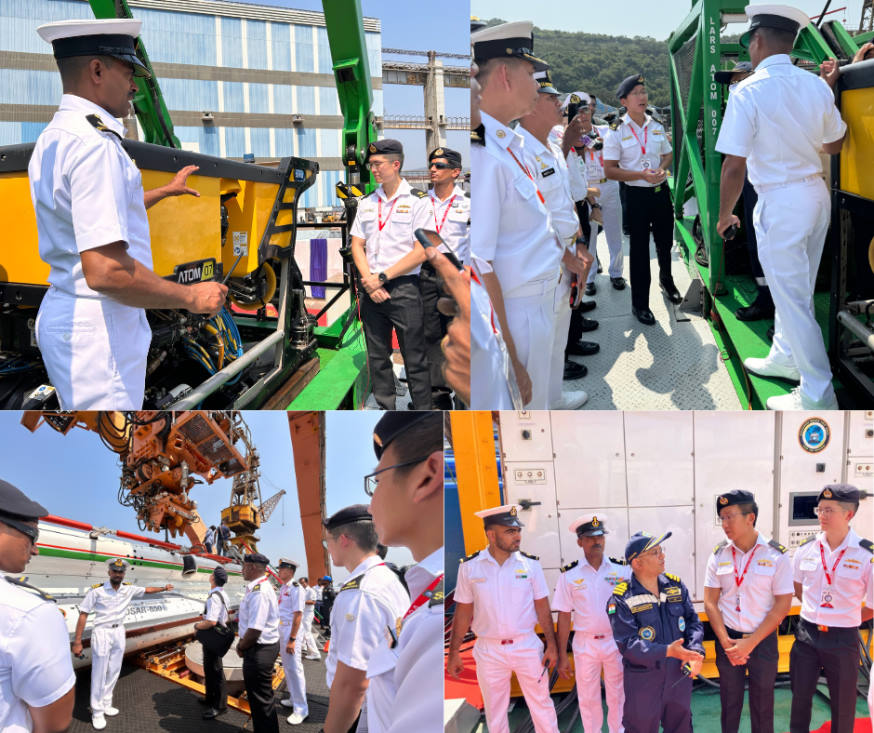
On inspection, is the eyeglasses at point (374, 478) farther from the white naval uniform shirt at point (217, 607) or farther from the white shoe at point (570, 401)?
the white shoe at point (570, 401)

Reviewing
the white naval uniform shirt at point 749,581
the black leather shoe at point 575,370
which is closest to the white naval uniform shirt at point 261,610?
the black leather shoe at point 575,370

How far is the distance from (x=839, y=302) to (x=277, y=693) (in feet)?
7.33

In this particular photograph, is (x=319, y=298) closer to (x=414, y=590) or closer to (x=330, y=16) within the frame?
(x=330, y=16)

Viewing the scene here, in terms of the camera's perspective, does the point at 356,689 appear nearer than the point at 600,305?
Yes

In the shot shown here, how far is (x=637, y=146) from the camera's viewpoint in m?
3.43

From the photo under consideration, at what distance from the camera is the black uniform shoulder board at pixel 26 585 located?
1554mm

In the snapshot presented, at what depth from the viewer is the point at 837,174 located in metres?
2.04

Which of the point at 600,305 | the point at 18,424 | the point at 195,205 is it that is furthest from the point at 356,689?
the point at 600,305

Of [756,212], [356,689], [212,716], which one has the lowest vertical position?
[212,716]

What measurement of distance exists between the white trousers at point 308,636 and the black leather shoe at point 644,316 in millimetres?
1717

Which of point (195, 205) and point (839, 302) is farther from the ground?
point (195, 205)

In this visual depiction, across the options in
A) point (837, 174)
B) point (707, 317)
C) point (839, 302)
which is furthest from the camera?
point (707, 317)

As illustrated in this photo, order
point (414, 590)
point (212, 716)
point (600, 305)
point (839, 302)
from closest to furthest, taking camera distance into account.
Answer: point (414, 590), point (212, 716), point (839, 302), point (600, 305)

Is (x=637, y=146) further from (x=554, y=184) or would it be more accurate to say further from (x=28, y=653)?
(x=28, y=653)
